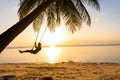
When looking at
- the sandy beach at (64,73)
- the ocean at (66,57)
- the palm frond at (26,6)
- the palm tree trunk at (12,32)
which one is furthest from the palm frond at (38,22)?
the ocean at (66,57)

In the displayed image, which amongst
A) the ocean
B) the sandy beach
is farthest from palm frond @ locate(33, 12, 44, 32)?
the ocean

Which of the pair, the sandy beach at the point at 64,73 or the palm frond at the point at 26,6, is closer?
the palm frond at the point at 26,6

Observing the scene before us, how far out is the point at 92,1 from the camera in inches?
554

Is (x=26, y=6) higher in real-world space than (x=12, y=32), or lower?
higher

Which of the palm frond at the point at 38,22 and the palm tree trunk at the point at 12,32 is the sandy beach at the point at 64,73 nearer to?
the palm frond at the point at 38,22

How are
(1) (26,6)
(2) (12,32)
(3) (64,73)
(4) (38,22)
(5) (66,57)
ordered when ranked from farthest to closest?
(5) (66,57), (3) (64,73), (4) (38,22), (1) (26,6), (2) (12,32)

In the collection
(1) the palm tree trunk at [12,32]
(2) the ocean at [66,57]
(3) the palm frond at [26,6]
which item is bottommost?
(2) the ocean at [66,57]

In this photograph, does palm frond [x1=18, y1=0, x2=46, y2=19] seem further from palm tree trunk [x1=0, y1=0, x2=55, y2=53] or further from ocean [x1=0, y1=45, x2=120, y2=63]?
ocean [x1=0, y1=45, x2=120, y2=63]

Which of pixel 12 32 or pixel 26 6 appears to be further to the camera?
pixel 26 6

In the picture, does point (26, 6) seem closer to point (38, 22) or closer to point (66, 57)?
point (38, 22)

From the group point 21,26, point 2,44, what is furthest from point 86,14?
point 2,44

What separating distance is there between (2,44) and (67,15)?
687cm

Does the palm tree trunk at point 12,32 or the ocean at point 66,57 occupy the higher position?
the palm tree trunk at point 12,32

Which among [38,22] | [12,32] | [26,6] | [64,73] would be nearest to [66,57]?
[64,73]
